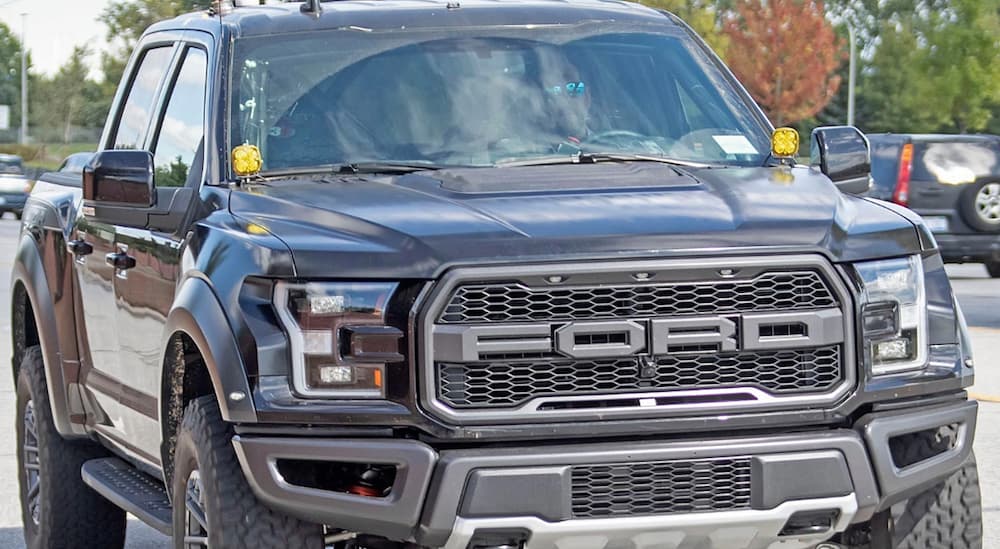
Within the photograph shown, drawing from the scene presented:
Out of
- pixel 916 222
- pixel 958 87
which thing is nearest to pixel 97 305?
pixel 916 222

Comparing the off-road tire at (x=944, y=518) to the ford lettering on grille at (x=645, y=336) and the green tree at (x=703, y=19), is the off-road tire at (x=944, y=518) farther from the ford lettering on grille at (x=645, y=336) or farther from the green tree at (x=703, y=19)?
the green tree at (x=703, y=19)

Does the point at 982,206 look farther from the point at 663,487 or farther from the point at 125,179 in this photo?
the point at 663,487

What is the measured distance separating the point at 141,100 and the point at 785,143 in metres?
2.52

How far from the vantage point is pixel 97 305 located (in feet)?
20.9

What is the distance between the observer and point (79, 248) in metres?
6.58

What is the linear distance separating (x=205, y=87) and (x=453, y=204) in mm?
1397

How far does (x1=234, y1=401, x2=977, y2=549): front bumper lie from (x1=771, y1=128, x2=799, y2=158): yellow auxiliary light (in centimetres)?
131

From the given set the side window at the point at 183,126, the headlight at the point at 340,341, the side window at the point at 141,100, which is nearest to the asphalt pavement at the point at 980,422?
the side window at the point at 141,100

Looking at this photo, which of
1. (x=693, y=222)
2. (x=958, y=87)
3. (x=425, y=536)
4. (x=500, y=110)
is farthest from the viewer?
(x=958, y=87)

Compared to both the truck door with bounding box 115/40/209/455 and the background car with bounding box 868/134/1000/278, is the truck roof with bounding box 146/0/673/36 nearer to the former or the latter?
the truck door with bounding box 115/40/209/455

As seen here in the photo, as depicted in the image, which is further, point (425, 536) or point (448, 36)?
point (448, 36)

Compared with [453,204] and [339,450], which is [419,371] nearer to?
[339,450]

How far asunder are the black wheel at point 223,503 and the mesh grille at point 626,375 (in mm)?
509

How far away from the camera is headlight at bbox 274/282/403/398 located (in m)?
4.43
